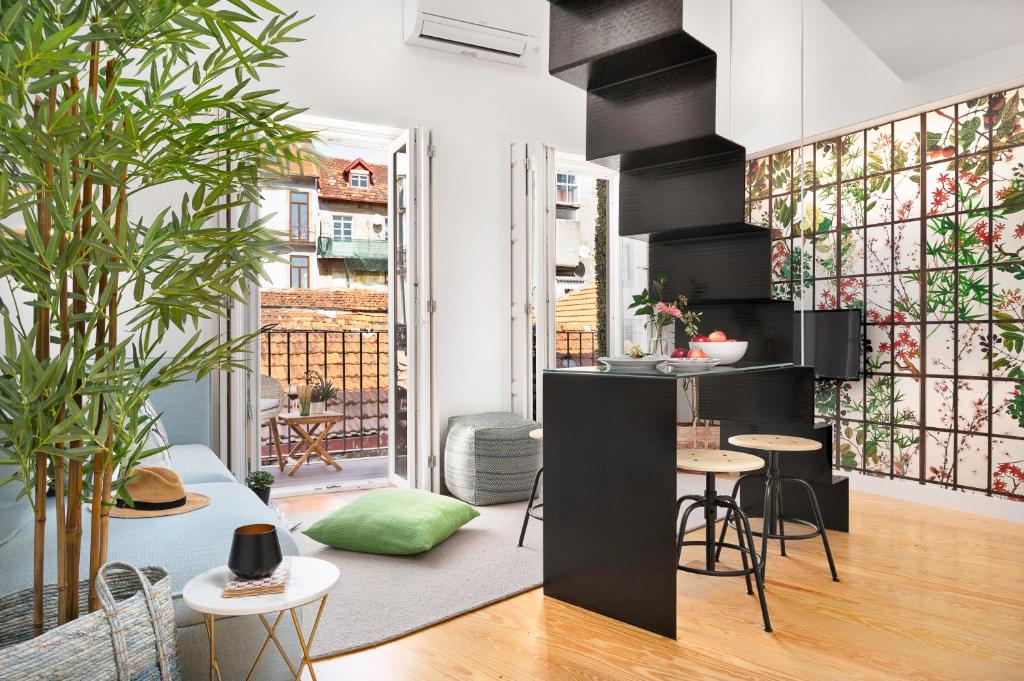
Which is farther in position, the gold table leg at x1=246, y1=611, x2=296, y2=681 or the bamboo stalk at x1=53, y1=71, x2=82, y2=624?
the gold table leg at x1=246, y1=611, x2=296, y2=681

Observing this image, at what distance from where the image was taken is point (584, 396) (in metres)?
2.57

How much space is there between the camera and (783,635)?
2311mm

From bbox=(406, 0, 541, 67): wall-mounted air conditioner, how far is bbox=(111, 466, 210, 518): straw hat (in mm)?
3149

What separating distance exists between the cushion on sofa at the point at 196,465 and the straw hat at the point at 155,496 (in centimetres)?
38

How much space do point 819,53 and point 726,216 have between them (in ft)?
8.82

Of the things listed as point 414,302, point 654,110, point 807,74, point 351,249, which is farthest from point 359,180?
point 654,110

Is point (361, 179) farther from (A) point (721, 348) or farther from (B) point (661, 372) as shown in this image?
(B) point (661, 372)

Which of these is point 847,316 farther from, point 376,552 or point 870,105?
point 376,552

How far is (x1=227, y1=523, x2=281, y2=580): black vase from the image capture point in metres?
1.56

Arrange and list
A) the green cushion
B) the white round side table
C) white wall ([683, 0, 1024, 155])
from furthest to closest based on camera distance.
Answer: white wall ([683, 0, 1024, 155]) → the green cushion → the white round side table

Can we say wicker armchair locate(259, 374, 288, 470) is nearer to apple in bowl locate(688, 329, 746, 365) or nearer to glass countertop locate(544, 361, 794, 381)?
glass countertop locate(544, 361, 794, 381)

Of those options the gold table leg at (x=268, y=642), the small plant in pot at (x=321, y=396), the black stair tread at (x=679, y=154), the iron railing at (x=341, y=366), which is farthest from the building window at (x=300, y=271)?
the gold table leg at (x=268, y=642)

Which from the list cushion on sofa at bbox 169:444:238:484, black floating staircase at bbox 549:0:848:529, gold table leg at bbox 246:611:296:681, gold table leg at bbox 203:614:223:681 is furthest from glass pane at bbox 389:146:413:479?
gold table leg at bbox 203:614:223:681

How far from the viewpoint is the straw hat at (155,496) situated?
7.44 ft
